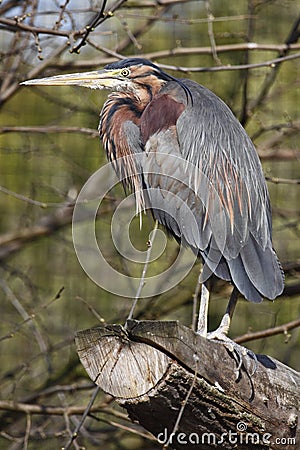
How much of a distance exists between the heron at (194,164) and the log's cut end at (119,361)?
1.82 ft

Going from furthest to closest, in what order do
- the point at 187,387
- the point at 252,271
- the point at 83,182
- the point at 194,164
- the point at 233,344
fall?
the point at 83,182 → the point at 194,164 → the point at 252,271 → the point at 233,344 → the point at 187,387

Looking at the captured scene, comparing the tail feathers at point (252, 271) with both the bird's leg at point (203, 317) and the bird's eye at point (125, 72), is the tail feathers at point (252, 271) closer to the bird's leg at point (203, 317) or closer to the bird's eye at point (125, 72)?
the bird's leg at point (203, 317)

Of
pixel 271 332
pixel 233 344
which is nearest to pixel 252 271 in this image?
pixel 233 344

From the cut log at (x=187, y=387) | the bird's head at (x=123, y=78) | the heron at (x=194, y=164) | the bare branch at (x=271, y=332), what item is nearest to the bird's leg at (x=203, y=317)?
the heron at (x=194, y=164)

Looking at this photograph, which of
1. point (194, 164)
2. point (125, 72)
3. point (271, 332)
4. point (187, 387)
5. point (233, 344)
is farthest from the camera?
point (271, 332)

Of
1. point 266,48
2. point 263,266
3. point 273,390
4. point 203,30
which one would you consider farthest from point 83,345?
point 203,30

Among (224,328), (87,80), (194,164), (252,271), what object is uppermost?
(87,80)

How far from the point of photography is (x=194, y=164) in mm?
2531

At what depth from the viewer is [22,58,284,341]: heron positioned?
7.77 feet

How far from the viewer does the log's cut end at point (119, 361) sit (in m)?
1.70

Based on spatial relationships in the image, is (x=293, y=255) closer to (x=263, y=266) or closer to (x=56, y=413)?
(x=56, y=413)

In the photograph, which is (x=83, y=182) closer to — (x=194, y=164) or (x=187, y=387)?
(x=194, y=164)

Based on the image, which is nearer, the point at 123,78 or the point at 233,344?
the point at 233,344

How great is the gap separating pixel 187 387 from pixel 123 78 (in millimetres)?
1321
